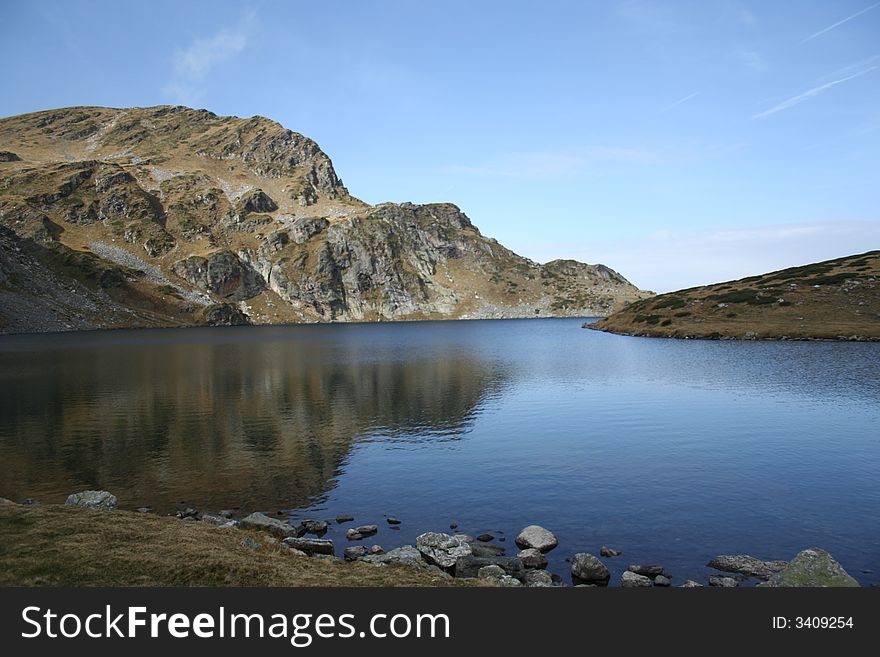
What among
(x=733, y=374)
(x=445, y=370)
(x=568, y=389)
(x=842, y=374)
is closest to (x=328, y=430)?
(x=568, y=389)

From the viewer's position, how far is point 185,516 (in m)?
27.4

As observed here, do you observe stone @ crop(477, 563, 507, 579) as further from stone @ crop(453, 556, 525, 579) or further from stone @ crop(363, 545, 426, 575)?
stone @ crop(363, 545, 426, 575)

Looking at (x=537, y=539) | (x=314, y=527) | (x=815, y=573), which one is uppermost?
(x=815, y=573)

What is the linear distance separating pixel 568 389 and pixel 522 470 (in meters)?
36.1

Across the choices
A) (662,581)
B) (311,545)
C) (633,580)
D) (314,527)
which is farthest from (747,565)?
(314,527)

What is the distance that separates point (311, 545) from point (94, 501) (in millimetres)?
12661

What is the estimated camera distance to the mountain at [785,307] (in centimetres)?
11706

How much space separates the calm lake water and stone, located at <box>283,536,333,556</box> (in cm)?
183

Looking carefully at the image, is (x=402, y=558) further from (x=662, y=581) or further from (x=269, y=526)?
(x=662, y=581)

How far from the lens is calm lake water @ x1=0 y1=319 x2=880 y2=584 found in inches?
1011

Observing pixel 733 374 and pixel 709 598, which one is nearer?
pixel 709 598

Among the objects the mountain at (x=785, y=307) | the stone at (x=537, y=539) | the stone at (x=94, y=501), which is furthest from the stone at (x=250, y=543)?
the mountain at (x=785, y=307)

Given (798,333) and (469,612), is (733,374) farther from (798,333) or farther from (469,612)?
(469,612)

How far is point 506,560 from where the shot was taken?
69.8ft
